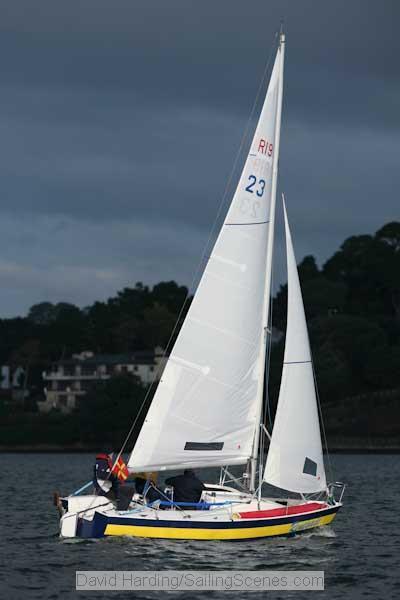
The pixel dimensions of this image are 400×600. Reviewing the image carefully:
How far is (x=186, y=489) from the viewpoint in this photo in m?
32.5

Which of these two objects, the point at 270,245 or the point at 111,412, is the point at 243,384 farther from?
the point at 111,412

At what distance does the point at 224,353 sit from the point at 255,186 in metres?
4.59

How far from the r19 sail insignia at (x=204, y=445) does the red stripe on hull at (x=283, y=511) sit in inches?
84.1

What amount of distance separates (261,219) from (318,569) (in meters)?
9.55

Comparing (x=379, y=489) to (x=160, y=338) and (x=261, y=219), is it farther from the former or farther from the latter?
(x=160, y=338)

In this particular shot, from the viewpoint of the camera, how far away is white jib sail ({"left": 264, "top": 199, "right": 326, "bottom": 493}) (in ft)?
111

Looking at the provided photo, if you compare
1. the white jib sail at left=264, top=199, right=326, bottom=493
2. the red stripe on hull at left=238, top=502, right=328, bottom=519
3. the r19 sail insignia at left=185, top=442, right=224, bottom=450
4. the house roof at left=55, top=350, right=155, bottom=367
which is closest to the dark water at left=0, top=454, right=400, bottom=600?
the red stripe on hull at left=238, top=502, right=328, bottom=519

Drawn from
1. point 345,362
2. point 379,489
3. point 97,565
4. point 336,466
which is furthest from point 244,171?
point 345,362

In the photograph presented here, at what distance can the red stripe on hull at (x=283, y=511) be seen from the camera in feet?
106

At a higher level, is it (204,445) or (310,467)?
(204,445)

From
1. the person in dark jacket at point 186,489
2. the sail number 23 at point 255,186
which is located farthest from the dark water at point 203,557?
the sail number 23 at point 255,186

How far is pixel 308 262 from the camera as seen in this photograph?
19975cm

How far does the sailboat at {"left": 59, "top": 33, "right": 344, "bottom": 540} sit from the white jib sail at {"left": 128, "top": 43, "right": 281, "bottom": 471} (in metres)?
0.03

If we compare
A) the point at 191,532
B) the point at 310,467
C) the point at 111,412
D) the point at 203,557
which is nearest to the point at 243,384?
the point at 310,467
